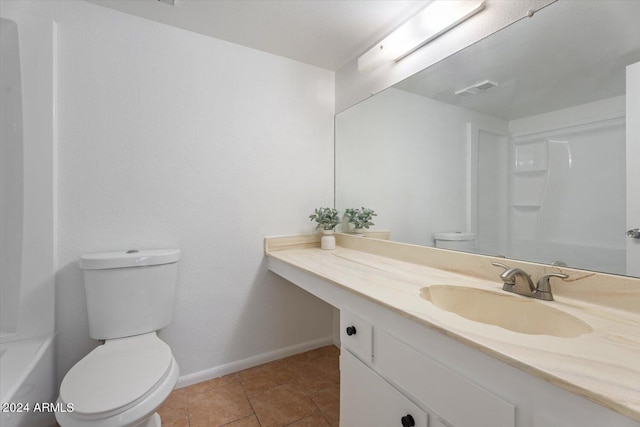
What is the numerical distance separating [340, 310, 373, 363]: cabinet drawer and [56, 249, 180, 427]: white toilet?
2.33 ft

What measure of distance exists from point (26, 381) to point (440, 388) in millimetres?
1512

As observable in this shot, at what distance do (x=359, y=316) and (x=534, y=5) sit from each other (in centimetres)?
135

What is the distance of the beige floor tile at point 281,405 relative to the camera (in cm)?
141

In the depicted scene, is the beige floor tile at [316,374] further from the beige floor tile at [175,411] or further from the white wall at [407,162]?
the white wall at [407,162]

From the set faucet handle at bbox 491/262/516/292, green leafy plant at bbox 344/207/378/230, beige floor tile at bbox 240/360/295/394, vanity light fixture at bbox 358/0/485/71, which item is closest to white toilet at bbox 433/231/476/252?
faucet handle at bbox 491/262/516/292

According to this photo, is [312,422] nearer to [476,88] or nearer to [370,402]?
[370,402]

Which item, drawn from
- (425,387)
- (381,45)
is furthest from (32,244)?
(381,45)

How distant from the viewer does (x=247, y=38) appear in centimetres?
173

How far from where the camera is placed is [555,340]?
651 millimetres

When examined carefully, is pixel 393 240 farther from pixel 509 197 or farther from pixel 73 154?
pixel 73 154

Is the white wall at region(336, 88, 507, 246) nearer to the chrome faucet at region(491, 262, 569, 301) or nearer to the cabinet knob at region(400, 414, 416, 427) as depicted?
the chrome faucet at region(491, 262, 569, 301)

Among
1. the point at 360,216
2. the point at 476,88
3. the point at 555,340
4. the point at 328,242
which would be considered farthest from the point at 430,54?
the point at 555,340

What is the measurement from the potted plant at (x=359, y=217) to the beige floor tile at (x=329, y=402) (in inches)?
40.0

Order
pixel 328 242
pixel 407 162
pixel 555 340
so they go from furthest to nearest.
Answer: pixel 328 242
pixel 407 162
pixel 555 340
